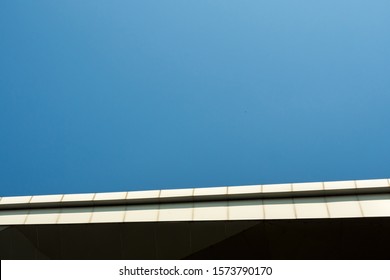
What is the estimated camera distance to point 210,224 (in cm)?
1254

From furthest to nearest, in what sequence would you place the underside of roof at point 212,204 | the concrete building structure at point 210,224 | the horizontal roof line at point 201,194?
the horizontal roof line at point 201,194 < the underside of roof at point 212,204 < the concrete building structure at point 210,224

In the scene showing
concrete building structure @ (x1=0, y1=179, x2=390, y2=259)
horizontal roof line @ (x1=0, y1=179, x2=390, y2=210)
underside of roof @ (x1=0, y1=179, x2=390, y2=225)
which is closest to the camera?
concrete building structure @ (x1=0, y1=179, x2=390, y2=259)

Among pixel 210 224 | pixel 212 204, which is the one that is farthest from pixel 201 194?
pixel 210 224

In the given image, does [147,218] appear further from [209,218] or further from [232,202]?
[232,202]

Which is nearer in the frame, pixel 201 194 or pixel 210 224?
pixel 210 224

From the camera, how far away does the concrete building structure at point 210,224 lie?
39.4 feet

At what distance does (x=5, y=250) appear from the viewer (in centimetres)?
1349

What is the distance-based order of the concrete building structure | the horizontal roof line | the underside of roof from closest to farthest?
1. the concrete building structure
2. the underside of roof
3. the horizontal roof line

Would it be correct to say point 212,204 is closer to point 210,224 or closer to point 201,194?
point 201,194

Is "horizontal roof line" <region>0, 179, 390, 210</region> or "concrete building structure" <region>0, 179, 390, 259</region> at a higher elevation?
"horizontal roof line" <region>0, 179, 390, 210</region>

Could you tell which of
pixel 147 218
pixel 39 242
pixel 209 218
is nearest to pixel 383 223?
pixel 209 218

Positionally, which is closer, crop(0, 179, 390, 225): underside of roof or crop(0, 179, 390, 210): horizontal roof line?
crop(0, 179, 390, 225): underside of roof

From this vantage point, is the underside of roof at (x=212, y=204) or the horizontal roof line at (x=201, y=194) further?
the horizontal roof line at (x=201, y=194)

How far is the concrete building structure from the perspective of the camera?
12023mm
